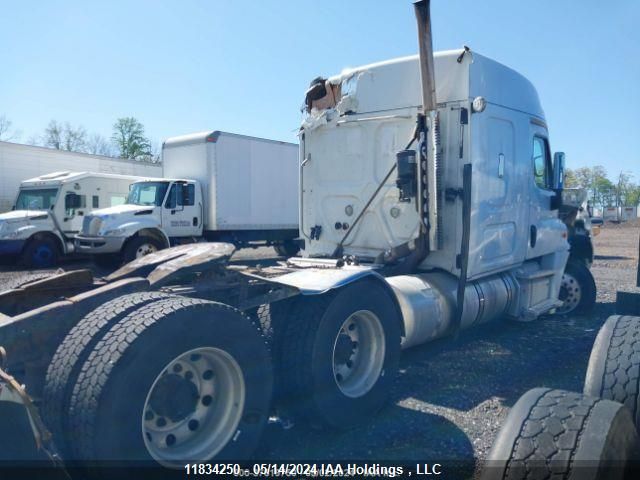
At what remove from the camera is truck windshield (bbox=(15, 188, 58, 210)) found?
15.9 metres

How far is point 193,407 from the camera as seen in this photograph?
3.08m

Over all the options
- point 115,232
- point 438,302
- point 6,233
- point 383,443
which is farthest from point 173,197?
point 383,443

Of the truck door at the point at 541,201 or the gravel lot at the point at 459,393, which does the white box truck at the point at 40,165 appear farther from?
the gravel lot at the point at 459,393

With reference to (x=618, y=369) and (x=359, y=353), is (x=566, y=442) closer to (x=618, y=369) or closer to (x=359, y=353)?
(x=618, y=369)

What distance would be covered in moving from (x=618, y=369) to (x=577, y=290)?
5.58 metres

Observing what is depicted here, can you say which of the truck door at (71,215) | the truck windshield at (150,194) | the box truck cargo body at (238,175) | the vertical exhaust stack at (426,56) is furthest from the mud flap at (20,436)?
the truck door at (71,215)

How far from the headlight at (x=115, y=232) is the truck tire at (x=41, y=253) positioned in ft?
10.0

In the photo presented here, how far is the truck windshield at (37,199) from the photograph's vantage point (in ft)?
52.3

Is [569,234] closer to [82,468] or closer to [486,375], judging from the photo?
[486,375]

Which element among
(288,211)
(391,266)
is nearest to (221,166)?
(288,211)

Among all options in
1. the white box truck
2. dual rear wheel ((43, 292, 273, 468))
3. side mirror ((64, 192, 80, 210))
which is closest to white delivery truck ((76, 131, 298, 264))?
side mirror ((64, 192, 80, 210))

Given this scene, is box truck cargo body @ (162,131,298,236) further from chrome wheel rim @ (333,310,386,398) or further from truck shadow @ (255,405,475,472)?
truck shadow @ (255,405,475,472)

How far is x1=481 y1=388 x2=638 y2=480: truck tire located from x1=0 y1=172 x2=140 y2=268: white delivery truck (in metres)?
14.7

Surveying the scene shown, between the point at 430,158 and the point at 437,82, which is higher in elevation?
the point at 437,82
